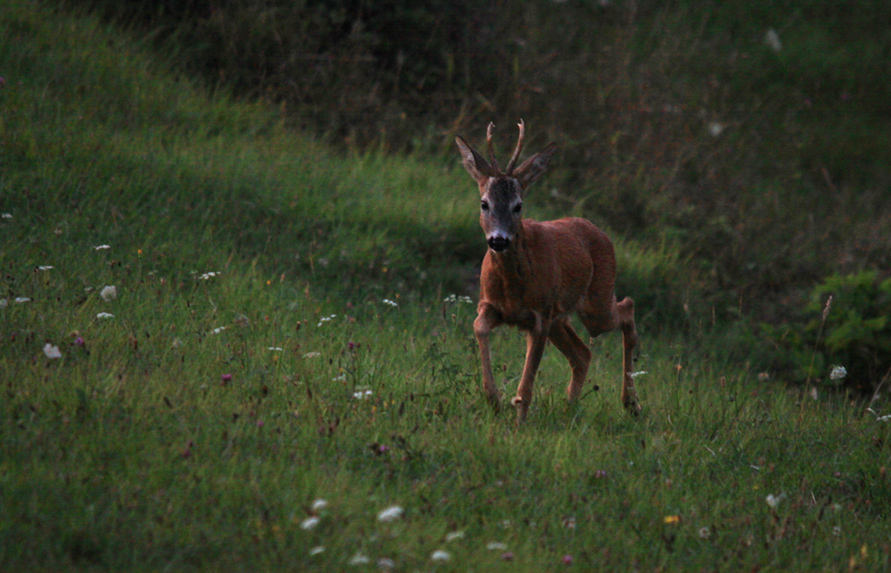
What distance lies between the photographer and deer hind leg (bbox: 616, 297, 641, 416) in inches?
218

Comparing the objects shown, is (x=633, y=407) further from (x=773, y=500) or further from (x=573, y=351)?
(x=773, y=500)

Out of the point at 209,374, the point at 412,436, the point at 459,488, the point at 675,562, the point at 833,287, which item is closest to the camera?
the point at 675,562

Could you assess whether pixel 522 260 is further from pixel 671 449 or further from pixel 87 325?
pixel 87 325

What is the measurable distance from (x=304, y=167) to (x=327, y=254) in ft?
4.90

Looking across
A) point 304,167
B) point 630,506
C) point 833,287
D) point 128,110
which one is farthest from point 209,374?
point 833,287

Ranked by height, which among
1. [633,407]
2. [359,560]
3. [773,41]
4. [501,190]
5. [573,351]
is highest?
[773,41]

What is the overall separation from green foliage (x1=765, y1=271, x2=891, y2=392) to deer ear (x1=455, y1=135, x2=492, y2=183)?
13.5 feet

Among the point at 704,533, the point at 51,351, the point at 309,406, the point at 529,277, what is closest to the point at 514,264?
the point at 529,277

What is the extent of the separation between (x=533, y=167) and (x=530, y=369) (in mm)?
1208

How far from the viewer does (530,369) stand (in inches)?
197

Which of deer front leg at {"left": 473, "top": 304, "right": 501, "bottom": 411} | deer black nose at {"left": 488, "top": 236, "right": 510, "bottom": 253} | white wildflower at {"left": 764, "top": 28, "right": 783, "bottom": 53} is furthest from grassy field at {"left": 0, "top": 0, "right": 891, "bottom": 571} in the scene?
white wildflower at {"left": 764, "top": 28, "right": 783, "bottom": 53}

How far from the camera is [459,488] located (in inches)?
163

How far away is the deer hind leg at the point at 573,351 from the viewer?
5.61 meters

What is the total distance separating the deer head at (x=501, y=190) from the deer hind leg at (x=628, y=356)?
1324 millimetres
